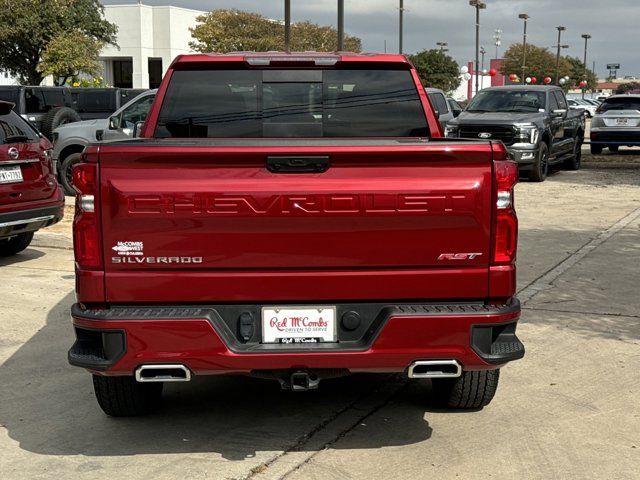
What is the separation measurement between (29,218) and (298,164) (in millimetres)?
5782

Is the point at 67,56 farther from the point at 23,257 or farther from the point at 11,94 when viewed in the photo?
the point at 23,257

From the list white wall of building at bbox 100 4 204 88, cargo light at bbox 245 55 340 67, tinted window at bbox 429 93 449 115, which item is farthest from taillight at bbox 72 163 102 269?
white wall of building at bbox 100 4 204 88

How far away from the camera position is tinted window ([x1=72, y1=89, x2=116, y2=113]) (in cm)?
2053

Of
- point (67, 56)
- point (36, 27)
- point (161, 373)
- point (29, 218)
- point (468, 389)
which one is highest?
point (36, 27)

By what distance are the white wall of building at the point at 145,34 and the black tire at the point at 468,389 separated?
6557 centimetres

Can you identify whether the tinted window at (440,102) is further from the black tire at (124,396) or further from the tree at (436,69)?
the tree at (436,69)

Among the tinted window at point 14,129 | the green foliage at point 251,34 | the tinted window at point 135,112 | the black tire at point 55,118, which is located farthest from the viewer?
the green foliage at point 251,34

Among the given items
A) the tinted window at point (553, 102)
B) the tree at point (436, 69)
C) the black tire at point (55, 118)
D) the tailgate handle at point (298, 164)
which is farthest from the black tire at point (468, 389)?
the tree at point (436, 69)

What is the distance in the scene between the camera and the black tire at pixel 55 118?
17547 mm

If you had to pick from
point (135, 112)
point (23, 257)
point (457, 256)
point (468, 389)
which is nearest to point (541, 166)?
point (135, 112)

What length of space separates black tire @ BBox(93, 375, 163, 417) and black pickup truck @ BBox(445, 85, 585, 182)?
13444 millimetres

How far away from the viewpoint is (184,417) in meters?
5.01

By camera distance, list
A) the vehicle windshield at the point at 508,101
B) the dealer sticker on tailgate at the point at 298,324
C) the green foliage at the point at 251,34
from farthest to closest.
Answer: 1. the green foliage at the point at 251,34
2. the vehicle windshield at the point at 508,101
3. the dealer sticker on tailgate at the point at 298,324

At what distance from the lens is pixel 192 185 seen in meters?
3.99
